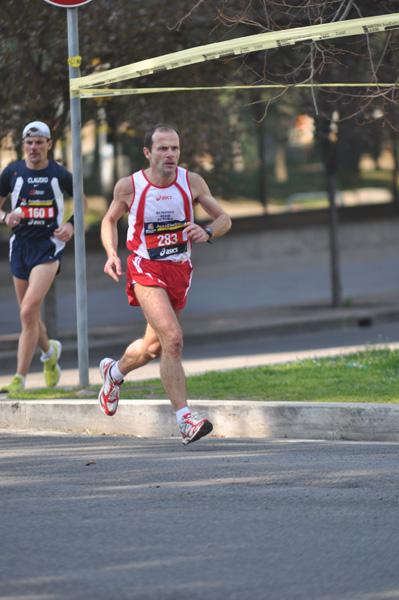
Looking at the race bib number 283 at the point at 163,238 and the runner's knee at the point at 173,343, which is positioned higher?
the race bib number 283 at the point at 163,238

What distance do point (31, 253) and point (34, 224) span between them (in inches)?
8.7

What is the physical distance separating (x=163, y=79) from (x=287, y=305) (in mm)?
4576

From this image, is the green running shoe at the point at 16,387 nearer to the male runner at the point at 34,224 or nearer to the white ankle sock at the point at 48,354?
the male runner at the point at 34,224

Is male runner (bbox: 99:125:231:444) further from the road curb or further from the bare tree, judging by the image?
the bare tree

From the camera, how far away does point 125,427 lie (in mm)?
7711

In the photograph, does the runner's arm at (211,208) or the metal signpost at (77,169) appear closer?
the runner's arm at (211,208)

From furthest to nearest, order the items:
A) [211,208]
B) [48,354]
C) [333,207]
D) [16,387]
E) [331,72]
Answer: [333,207], [331,72], [48,354], [16,387], [211,208]

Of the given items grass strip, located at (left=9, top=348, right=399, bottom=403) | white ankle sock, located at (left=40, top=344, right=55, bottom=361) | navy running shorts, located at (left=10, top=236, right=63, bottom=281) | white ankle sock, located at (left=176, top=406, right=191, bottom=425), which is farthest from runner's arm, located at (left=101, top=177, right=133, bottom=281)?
white ankle sock, located at (left=40, top=344, right=55, bottom=361)

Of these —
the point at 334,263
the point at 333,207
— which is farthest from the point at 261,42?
the point at 333,207

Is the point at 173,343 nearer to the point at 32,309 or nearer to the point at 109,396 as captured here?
the point at 109,396

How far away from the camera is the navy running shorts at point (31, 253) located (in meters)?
9.02

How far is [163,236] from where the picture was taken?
23.1 ft

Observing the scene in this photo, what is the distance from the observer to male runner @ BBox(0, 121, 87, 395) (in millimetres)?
8914

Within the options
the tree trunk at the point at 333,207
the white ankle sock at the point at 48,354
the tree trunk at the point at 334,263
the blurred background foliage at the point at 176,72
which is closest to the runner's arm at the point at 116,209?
the white ankle sock at the point at 48,354
